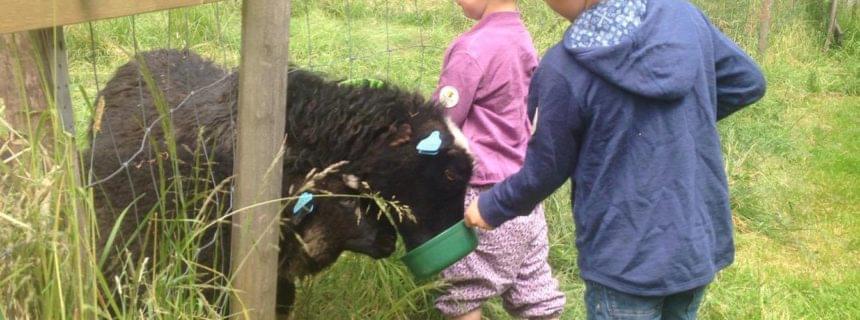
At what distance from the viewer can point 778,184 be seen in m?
6.54

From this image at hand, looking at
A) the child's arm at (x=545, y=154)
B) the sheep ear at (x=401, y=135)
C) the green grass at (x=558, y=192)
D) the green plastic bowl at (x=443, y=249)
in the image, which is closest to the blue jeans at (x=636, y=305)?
the child's arm at (x=545, y=154)

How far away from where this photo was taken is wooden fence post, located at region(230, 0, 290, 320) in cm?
278

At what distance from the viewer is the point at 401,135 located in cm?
343

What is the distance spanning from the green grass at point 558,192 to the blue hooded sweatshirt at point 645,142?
1.13 metres

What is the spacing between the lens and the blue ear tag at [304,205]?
3238 mm

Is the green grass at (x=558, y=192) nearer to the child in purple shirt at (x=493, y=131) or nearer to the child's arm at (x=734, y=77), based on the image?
the child in purple shirt at (x=493, y=131)

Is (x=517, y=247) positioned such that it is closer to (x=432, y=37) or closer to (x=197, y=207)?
(x=197, y=207)

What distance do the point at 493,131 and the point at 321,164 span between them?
0.83m

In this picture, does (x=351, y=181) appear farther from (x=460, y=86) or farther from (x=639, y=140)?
(x=639, y=140)

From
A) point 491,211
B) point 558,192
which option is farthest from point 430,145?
point 558,192

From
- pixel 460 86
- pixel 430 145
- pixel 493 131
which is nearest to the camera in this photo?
pixel 430 145

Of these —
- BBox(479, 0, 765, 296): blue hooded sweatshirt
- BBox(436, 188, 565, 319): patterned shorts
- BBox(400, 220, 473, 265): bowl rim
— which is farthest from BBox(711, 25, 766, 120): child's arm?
BBox(436, 188, 565, 319): patterned shorts

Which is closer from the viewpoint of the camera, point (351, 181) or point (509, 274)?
point (351, 181)

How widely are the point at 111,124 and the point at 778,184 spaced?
4.57 meters
